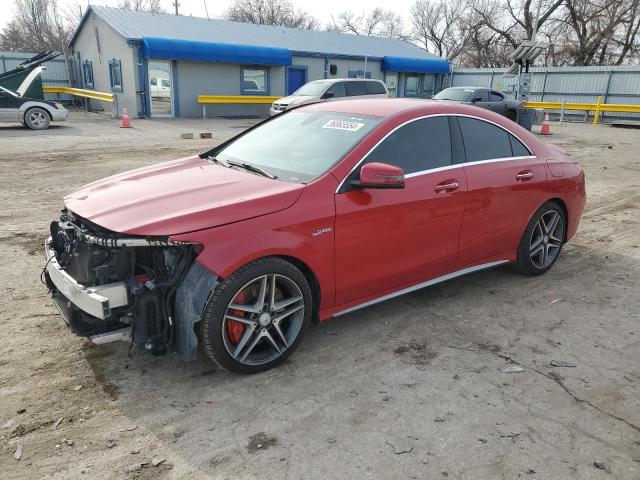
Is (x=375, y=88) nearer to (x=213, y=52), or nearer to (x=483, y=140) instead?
(x=213, y=52)

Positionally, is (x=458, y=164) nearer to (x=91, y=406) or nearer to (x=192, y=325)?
(x=192, y=325)

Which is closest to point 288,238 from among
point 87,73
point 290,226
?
point 290,226

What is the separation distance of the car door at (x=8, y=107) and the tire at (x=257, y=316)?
54.0 feet

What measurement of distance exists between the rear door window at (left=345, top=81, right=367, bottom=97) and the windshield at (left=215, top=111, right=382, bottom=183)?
1432cm

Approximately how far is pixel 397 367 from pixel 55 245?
99.8 inches

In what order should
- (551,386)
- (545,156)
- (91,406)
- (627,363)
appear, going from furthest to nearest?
(545,156) < (627,363) < (551,386) < (91,406)

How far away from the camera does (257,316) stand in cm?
330

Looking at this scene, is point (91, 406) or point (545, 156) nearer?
point (91, 406)

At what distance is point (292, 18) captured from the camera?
61656 millimetres

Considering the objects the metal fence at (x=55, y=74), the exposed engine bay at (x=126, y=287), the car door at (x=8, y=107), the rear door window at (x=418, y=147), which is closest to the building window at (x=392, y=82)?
the metal fence at (x=55, y=74)

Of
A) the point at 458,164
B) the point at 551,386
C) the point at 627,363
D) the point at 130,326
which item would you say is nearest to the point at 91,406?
the point at 130,326

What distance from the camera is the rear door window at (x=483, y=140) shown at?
4414 mm

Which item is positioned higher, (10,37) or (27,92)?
(10,37)

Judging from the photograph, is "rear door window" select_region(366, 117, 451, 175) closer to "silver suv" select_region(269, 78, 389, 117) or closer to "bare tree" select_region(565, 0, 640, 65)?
"silver suv" select_region(269, 78, 389, 117)
